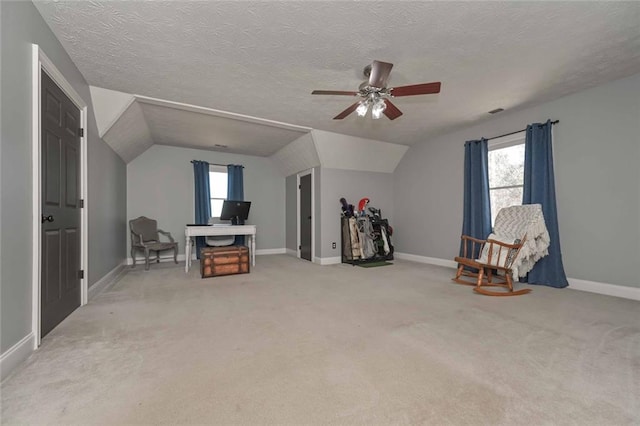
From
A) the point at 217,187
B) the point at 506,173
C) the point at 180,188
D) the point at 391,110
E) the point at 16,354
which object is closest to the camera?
the point at 16,354

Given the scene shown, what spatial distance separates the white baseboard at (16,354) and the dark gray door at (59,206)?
26 cm

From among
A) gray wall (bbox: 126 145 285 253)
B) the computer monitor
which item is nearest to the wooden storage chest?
the computer monitor

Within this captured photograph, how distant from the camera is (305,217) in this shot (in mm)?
5902

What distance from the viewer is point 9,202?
5.28 feet

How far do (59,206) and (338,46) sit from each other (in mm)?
2847

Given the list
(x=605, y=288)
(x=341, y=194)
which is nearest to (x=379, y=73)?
(x=341, y=194)

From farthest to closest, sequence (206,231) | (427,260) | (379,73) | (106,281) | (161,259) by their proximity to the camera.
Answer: (161,259) < (427,260) < (206,231) < (106,281) < (379,73)

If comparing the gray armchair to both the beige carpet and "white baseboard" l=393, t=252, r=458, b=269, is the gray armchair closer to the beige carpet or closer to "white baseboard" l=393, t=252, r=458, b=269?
the beige carpet

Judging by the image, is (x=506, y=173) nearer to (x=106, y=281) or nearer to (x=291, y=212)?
(x=291, y=212)

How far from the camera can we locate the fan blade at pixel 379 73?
2180mm

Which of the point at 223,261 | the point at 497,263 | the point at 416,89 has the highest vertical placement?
the point at 416,89

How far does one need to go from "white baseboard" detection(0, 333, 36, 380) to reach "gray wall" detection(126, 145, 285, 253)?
3.89 meters

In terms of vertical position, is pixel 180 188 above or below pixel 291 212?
above

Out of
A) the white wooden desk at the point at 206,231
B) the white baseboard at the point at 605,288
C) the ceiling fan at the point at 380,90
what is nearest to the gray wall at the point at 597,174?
the white baseboard at the point at 605,288
